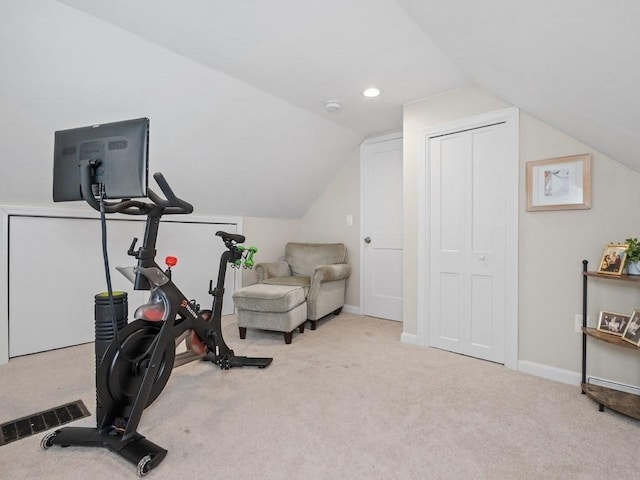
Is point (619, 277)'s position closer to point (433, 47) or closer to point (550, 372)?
point (550, 372)

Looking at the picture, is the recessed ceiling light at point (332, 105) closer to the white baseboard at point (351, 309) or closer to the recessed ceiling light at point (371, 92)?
the recessed ceiling light at point (371, 92)

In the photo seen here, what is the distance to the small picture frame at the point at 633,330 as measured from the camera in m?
1.78

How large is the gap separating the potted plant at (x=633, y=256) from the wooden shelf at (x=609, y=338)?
0.38m

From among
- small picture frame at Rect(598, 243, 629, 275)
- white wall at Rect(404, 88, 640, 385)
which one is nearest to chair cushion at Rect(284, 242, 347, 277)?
white wall at Rect(404, 88, 640, 385)

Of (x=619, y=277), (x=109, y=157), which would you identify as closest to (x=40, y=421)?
(x=109, y=157)

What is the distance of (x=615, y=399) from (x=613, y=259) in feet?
2.61

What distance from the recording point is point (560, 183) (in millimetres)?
2186

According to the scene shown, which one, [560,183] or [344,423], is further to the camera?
[560,183]

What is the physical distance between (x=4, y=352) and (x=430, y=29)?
3.57 metres

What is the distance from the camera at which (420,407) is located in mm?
1851

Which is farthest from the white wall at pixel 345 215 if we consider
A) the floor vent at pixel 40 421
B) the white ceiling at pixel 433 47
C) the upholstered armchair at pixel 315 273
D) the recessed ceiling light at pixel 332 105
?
the floor vent at pixel 40 421

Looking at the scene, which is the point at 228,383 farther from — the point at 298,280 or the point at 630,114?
the point at 630,114

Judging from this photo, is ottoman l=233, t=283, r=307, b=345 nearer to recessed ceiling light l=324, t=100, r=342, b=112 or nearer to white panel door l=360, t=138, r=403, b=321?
white panel door l=360, t=138, r=403, b=321

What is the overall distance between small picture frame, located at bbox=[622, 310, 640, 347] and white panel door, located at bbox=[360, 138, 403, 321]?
204cm
